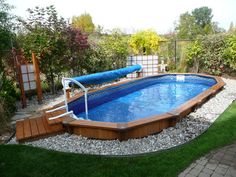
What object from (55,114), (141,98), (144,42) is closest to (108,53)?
(144,42)

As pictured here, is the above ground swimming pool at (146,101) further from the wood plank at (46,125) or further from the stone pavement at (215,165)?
the stone pavement at (215,165)

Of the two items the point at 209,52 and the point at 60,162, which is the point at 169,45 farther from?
the point at 60,162

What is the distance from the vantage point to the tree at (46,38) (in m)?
7.19

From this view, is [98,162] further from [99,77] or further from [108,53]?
[108,53]

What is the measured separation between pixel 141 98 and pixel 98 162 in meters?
5.00

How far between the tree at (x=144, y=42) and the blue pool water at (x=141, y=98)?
2.07 meters

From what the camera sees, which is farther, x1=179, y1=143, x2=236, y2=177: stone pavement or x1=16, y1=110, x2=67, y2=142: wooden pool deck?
x1=16, y1=110, x2=67, y2=142: wooden pool deck

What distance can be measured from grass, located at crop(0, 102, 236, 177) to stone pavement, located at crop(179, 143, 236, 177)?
0.09 metres

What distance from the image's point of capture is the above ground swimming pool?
4.50m

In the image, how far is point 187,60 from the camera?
37.8 ft

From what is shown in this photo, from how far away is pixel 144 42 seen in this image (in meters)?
11.7

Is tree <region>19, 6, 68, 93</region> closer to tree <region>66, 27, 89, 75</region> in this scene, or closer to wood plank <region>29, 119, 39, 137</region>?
tree <region>66, 27, 89, 75</region>

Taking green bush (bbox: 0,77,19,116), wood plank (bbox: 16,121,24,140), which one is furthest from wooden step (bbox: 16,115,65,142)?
green bush (bbox: 0,77,19,116)

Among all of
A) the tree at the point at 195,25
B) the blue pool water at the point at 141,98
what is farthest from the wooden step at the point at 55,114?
the tree at the point at 195,25
